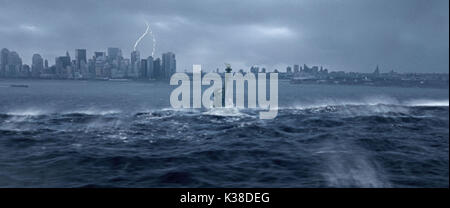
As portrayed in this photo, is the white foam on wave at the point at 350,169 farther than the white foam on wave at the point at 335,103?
No

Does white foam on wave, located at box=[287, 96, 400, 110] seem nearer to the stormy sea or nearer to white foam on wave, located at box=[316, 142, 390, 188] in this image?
the stormy sea

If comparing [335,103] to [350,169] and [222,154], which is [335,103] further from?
[350,169]

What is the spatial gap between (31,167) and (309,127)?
34894 mm

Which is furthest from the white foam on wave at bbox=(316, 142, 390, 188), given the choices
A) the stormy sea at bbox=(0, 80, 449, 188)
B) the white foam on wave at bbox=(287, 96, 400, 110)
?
the white foam on wave at bbox=(287, 96, 400, 110)

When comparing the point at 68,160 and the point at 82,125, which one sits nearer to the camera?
the point at 68,160

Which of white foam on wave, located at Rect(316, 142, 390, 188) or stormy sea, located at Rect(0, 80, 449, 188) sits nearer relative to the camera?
white foam on wave, located at Rect(316, 142, 390, 188)

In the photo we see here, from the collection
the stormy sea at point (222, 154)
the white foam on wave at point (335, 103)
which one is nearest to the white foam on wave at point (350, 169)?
the stormy sea at point (222, 154)

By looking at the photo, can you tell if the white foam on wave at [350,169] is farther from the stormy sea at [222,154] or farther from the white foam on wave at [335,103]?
the white foam on wave at [335,103]

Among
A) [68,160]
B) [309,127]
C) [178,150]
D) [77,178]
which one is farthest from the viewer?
[309,127]

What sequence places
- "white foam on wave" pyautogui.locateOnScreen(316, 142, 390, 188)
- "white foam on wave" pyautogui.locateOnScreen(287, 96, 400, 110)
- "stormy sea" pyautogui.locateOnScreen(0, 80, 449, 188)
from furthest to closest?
"white foam on wave" pyautogui.locateOnScreen(287, 96, 400, 110)
"stormy sea" pyautogui.locateOnScreen(0, 80, 449, 188)
"white foam on wave" pyautogui.locateOnScreen(316, 142, 390, 188)
